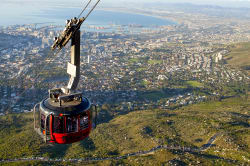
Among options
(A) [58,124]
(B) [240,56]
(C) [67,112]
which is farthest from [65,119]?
(B) [240,56]

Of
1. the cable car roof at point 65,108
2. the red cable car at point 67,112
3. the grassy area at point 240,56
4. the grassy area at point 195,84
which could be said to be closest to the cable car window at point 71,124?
the red cable car at point 67,112

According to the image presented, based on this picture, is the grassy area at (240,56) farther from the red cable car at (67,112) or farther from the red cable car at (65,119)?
the red cable car at (65,119)

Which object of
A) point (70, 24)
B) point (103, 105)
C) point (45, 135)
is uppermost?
point (70, 24)

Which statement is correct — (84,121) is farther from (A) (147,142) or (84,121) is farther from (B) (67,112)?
(A) (147,142)

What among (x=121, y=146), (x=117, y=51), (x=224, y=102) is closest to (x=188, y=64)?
(x=117, y=51)

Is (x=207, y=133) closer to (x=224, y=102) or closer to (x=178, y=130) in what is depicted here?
(x=178, y=130)

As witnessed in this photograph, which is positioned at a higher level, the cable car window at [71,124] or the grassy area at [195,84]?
the cable car window at [71,124]

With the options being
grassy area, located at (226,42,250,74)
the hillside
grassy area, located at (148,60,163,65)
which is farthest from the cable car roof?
grassy area, located at (226,42,250,74)
